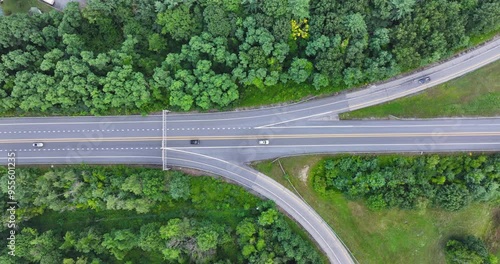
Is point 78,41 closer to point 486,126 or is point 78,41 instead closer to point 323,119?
point 323,119

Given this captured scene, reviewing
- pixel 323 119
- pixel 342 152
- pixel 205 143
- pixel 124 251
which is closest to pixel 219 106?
pixel 205 143

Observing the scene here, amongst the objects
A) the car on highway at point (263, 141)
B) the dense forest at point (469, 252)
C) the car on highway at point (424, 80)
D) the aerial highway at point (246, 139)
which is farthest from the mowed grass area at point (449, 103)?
the dense forest at point (469, 252)

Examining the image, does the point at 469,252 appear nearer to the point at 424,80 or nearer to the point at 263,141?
→ the point at 424,80

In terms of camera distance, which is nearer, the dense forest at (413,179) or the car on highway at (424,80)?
the dense forest at (413,179)

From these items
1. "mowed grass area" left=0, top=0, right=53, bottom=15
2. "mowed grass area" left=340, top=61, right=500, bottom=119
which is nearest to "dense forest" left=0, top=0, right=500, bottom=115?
"mowed grass area" left=340, top=61, right=500, bottom=119

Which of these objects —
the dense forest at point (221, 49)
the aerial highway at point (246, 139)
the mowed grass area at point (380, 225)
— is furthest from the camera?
the aerial highway at point (246, 139)

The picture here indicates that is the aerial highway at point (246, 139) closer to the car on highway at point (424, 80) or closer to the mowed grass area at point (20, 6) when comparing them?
the car on highway at point (424, 80)

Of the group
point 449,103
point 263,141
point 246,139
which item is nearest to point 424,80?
point 449,103
